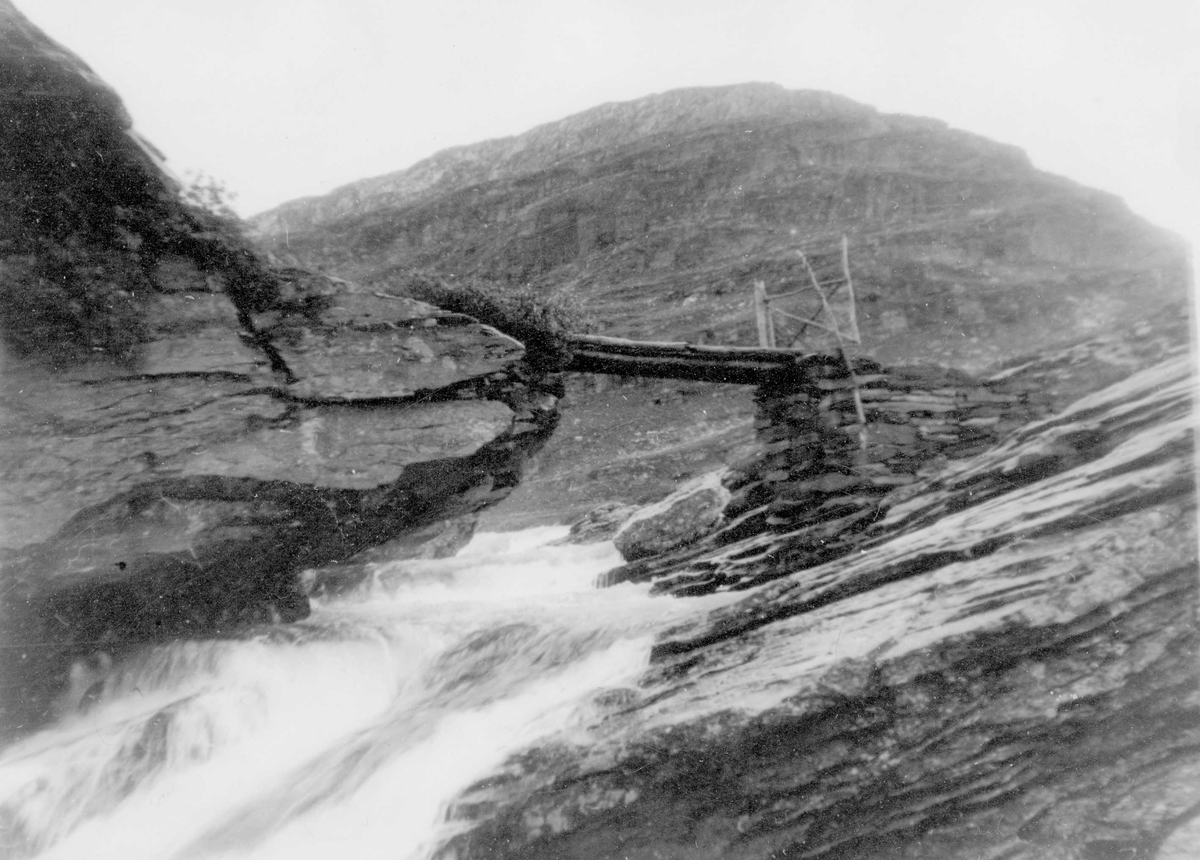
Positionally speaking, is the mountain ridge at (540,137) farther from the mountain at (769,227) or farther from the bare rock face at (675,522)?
the bare rock face at (675,522)

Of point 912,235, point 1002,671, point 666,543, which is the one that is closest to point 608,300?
point 912,235

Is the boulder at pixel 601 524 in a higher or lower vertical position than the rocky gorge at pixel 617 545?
lower

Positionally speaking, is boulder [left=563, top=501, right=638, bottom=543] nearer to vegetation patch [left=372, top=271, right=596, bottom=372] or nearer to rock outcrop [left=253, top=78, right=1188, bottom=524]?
rock outcrop [left=253, top=78, right=1188, bottom=524]

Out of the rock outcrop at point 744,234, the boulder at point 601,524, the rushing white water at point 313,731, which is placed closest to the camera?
the rushing white water at point 313,731

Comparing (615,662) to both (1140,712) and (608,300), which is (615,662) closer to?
(1140,712)

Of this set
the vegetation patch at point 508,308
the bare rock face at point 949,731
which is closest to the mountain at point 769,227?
the vegetation patch at point 508,308

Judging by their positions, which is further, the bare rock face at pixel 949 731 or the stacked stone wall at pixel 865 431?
the stacked stone wall at pixel 865 431

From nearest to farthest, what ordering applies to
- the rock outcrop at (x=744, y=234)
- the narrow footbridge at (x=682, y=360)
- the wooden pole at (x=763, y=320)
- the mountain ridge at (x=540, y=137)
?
the narrow footbridge at (x=682, y=360)
the wooden pole at (x=763, y=320)
the rock outcrop at (x=744, y=234)
the mountain ridge at (x=540, y=137)

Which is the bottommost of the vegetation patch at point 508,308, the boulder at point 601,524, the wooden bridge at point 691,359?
the boulder at point 601,524

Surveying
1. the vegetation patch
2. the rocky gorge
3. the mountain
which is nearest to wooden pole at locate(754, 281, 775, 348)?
the rocky gorge
